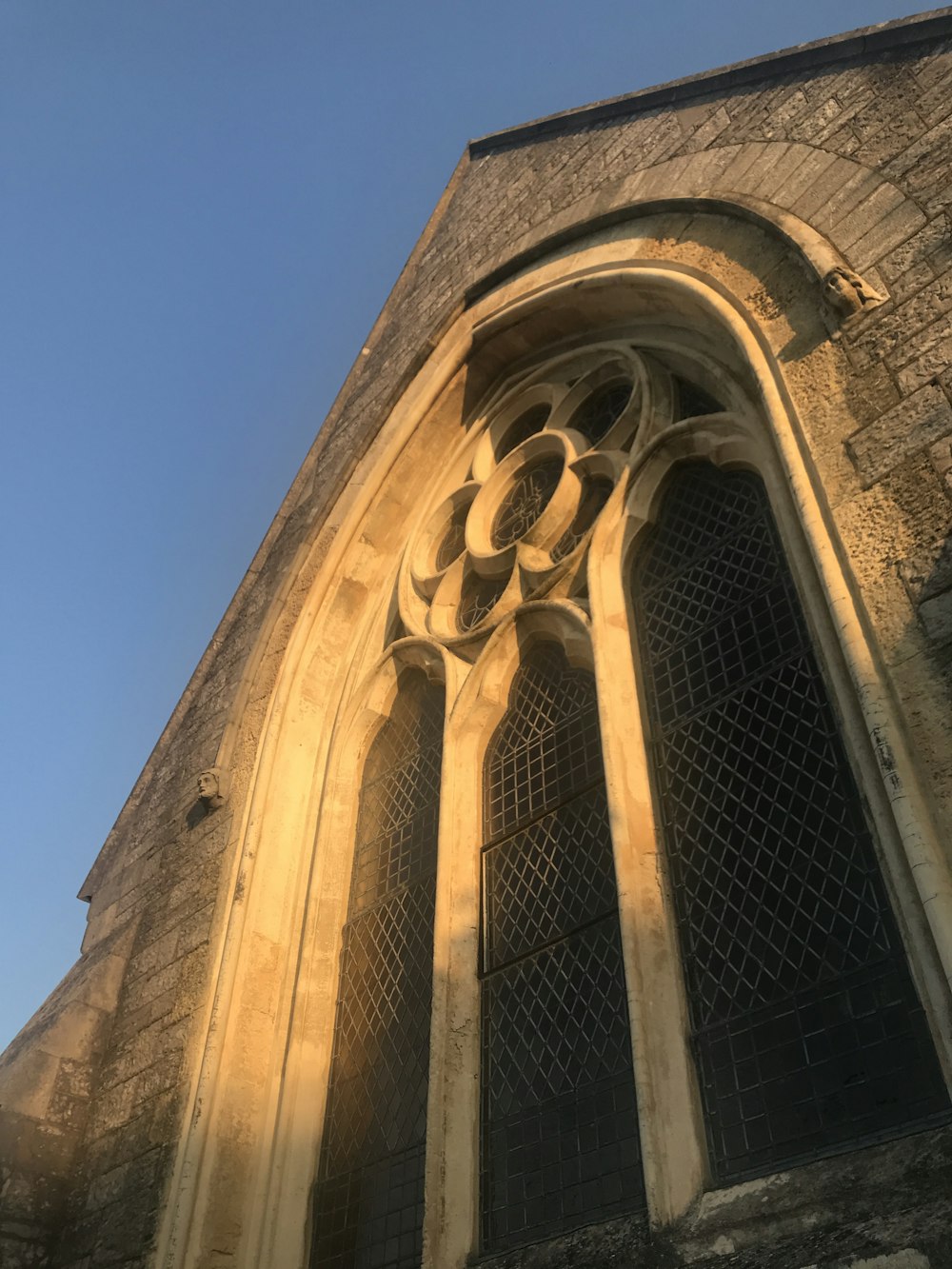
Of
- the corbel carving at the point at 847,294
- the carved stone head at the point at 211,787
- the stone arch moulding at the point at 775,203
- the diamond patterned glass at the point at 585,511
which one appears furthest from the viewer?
the carved stone head at the point at 211,787

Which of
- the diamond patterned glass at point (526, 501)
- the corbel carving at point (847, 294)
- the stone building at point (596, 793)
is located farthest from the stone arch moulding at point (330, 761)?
the diamond patterned glass at point (526, 501)

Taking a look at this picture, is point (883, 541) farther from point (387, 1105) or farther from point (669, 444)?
point (387, 1105)

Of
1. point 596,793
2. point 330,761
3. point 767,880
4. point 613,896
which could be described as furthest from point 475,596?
point 767,880

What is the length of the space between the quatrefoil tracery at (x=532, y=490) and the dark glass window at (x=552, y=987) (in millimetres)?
747

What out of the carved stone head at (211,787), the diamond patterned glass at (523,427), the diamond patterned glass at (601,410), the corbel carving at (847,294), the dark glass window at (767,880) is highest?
the diamond patterned glass at (523,427)

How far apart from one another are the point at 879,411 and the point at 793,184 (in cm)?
157

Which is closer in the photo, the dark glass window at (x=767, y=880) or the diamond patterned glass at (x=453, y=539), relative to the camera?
the dark glass window at (x=767, y=880)

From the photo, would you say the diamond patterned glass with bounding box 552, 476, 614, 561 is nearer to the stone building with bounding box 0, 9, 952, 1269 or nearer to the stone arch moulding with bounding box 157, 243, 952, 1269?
Answer: the stone building with bounding box 0, 9, 952, 1269

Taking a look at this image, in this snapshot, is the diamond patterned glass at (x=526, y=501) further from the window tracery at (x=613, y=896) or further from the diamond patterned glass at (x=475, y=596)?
the diamond patterned glass at (x=475, y=596)

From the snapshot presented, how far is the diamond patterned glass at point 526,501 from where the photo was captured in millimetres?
5988

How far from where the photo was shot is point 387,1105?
4.40m

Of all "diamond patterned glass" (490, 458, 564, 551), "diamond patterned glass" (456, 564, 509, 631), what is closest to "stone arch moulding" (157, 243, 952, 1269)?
"diamond patterned glass" (456, 564, 509, 631)

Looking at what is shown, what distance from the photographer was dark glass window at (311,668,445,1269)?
4.15 meters

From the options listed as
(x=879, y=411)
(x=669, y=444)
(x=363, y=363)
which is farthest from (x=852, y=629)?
(x=363, y=363)
